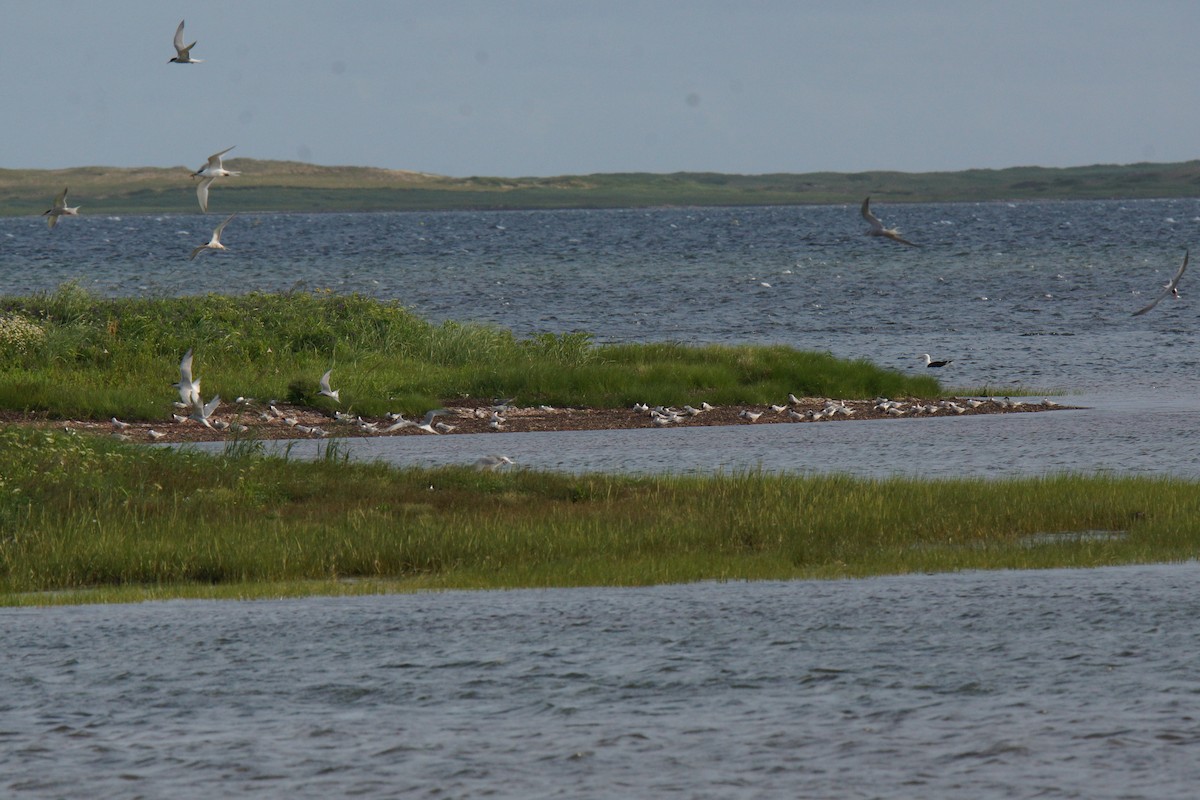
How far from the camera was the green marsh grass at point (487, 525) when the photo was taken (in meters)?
16.8

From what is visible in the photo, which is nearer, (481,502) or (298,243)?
(481,502)

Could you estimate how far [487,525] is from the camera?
60.8 ft

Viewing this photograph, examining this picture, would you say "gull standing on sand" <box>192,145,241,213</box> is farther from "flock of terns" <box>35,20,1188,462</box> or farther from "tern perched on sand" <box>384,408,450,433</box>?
"tern perched on sand" <box>384,408,450,433</box>

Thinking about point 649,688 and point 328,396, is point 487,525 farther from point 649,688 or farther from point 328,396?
point 328,396

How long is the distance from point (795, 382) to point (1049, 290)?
47.4 m

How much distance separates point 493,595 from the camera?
627 inches

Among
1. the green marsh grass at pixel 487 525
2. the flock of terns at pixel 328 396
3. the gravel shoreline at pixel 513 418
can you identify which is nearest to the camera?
the green marsh grass at pixel 487 525

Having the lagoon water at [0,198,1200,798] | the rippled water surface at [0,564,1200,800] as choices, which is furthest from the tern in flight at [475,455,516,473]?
the rippled water surface at [0,564,1200,800]

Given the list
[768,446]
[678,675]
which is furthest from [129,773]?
[768,446]

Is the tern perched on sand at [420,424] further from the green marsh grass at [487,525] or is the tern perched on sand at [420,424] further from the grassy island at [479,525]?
the green marsh grass at [487,525]

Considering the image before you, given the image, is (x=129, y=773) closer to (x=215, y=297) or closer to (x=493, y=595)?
(x=493, y=595)

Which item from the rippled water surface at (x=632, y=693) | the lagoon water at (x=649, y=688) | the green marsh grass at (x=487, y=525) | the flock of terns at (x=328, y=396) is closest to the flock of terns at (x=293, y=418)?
the flock of terns at (x=328, y=396)

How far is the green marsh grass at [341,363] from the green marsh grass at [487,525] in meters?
9.73

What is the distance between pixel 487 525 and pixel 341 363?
16.8 meters
